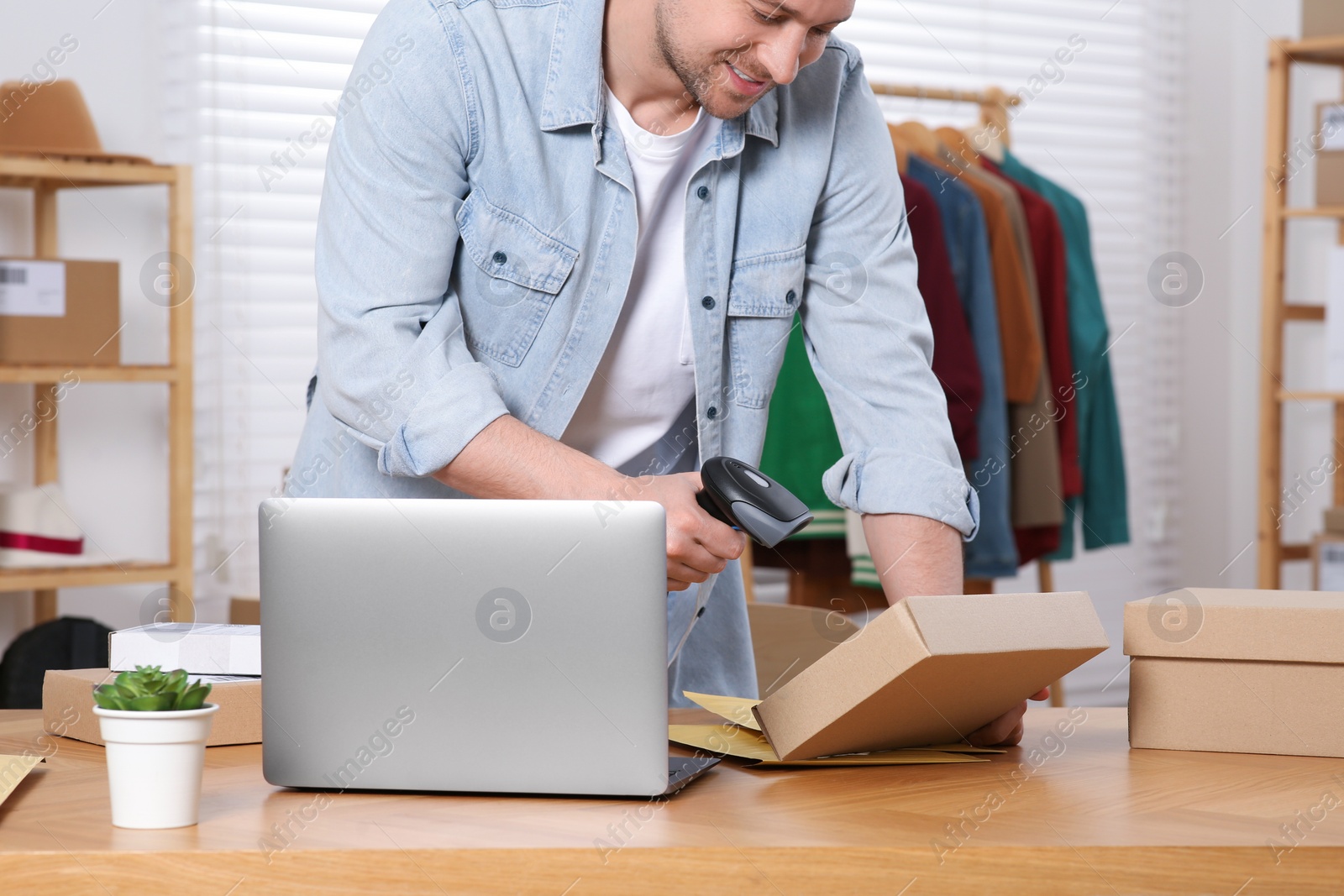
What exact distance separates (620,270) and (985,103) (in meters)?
2.22

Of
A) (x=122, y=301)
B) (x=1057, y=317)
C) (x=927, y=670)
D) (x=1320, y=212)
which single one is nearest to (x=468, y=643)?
(x=927, y=670)

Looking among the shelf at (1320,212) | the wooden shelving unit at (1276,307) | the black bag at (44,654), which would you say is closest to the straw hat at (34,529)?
the black bag at (44,654)

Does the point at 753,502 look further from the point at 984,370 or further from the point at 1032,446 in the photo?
the point at 1032,446

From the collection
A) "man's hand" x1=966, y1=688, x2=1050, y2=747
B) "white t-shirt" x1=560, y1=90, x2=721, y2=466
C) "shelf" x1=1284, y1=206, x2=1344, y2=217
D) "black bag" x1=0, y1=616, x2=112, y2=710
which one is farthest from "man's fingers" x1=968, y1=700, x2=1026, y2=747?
"shelf" x1=1284, y1=206, x2=1344, y2=217

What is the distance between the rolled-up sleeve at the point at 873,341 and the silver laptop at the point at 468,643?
1.52 feet

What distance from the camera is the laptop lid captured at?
86cm

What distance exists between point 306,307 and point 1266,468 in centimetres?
225

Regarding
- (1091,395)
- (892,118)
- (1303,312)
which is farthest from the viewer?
(892,118)

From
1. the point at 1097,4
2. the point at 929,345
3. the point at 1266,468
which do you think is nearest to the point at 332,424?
the point at 929,345

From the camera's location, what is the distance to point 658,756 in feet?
2.88

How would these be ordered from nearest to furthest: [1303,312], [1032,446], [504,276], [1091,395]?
[504,276] < [1032,446] < [1091,395] < [1303,312]

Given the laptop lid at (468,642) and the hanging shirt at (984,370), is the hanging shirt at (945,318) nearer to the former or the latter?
the hanging shirt at (984,370)

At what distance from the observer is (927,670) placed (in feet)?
3.04

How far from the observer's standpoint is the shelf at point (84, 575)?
2.44 m
